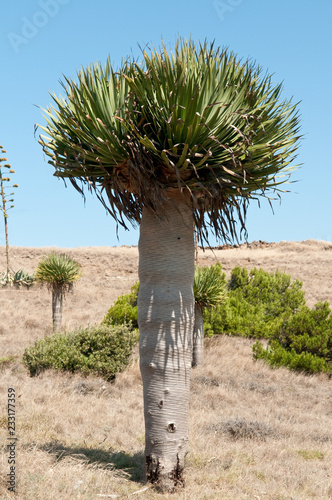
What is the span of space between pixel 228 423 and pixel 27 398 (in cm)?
386

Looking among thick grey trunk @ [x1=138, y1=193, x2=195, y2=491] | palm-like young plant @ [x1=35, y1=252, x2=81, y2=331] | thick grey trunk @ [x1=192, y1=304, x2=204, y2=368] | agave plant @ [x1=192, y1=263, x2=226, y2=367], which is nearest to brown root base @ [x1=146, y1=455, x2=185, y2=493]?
thick grey trunk @ [x1=138, y1=193, x2=195, y2=491]

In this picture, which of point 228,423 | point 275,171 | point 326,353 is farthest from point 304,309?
point 275,171

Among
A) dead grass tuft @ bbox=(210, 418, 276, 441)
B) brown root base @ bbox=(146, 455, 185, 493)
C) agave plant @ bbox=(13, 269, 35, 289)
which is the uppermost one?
agave plant @ bbox=(13, 269, 35, 289)

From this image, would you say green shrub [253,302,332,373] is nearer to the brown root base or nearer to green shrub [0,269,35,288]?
the brown root base

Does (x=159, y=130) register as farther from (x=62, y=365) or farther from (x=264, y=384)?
(x=264, y=384)

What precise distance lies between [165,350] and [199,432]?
3416mm

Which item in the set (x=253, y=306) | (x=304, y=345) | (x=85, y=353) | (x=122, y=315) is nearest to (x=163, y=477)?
(x=85, y=353)

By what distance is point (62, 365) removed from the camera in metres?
11.7

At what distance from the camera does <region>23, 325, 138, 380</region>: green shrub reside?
11.7 meters

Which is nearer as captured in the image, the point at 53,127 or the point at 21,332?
the point at 53,127

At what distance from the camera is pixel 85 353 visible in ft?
40.2

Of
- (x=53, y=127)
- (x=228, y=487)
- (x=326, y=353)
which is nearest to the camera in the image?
(x=228, y=487)

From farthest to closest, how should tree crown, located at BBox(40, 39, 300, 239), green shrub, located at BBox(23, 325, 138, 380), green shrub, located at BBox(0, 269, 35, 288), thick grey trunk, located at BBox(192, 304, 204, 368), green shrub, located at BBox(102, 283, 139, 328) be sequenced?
green shrub, located at BBox(0, 269, 35, 288)
green shrub, located at BBox(102, 283, 139, 328)
thick grey trunk, located at BBox(192, 304, 204, 368)
green shrub, located at BBox(23, 325, 138, 380)
tree crown, located at BBox(40, 39, 300, 239)

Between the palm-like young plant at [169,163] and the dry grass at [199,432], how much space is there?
2.76ft
